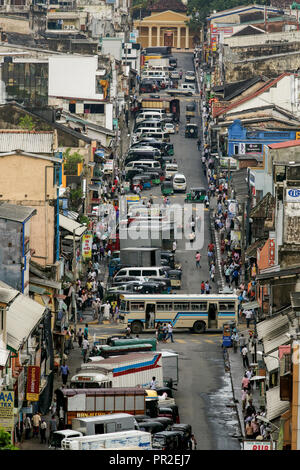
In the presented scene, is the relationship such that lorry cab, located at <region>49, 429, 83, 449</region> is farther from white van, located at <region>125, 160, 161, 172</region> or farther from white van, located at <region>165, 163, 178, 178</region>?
white van, located at <region>125, 160, 161, 172</region>

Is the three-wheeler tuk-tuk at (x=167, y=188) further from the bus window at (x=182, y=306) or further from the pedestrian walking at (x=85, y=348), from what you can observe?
the pedestrian walking at (x=85, y=348)

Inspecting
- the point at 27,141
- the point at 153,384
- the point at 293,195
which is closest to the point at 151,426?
the point at 153,384

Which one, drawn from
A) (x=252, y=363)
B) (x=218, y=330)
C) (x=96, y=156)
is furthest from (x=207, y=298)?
(x=96, y=156)

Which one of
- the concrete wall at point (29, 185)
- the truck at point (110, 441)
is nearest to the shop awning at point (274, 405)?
the truck at point (110, 441)

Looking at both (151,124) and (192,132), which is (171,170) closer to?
(192,132)

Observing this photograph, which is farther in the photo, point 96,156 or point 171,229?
point 96,156
